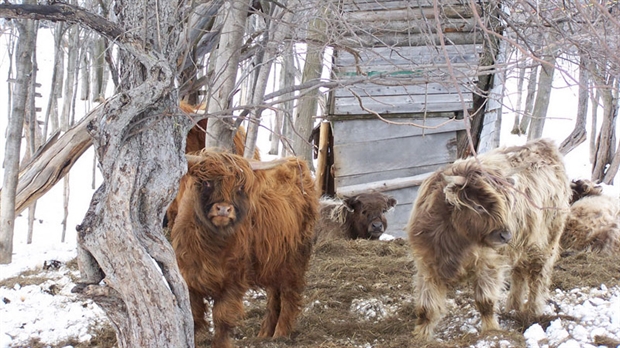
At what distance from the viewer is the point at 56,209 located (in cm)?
1777

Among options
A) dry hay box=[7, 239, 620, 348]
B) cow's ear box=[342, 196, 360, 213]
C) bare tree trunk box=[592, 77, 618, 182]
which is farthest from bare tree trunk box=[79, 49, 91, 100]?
bare tree trunk box=[592, 77, 618, 182]

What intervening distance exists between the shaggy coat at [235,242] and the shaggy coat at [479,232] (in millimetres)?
1129

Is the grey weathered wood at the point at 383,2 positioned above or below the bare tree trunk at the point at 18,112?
above

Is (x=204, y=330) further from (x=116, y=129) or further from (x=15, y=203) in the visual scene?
(x=15, y=203)

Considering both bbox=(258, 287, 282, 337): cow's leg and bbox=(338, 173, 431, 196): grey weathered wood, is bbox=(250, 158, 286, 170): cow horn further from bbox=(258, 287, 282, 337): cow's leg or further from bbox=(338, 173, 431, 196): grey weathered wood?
bbox=(338, 173, 431, 196): grey weathered wood

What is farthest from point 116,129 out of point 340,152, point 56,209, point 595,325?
point 56,209

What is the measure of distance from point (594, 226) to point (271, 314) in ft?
16.6

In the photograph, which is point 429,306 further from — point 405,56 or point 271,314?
point 405,56

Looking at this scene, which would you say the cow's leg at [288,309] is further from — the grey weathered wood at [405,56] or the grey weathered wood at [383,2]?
the grey weathered wood at [383,2]

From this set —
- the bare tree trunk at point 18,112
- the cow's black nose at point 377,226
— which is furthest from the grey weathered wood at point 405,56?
the bare tree trunk at point 18,112

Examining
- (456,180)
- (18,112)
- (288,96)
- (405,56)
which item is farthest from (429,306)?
(288,96)

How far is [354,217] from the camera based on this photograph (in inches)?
406

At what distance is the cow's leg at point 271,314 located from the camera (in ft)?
19.5

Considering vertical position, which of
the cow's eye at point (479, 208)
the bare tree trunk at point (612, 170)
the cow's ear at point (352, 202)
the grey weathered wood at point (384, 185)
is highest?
the cow's eye at point (479, 208)
